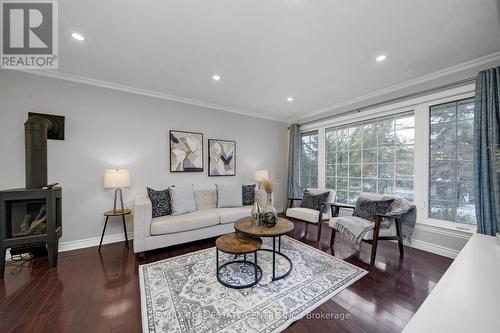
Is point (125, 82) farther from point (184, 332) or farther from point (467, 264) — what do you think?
point (467, 264)

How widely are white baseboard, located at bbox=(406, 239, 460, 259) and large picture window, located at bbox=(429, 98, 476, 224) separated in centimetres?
42

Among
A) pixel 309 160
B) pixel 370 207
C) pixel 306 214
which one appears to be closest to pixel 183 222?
pixel 306 214

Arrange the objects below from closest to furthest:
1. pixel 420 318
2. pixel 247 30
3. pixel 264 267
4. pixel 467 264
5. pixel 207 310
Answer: pixel 420 318, pixel 467 264, pixel 207 310, pixel 247 30, pixel 264 267

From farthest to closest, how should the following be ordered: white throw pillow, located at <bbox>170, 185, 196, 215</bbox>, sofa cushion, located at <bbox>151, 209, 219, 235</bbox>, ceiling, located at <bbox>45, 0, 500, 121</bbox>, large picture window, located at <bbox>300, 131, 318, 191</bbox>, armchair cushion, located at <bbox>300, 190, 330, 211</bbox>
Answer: large picture window, located at <bbox>300, 131, 318, 191</bbox> < armchair cushion, located at <bbox>300, 190, 330, 211</bbox> < white throw pillow, located at <bbox>170, 185, 196, 215</bbox> < sofa cushion, located at <bbox>151, 209, 219, 235</bbox> < ceiling, located at <bbox>45, 0, 500, 121</bbox>

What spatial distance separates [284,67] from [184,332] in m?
2.95

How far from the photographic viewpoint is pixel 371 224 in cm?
249

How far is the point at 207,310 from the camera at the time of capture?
1.56 metres

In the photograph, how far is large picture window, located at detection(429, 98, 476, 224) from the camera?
249 centimetres

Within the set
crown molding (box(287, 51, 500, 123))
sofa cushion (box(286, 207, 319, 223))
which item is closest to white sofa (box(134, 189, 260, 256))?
sofa cushion (box(286, 207, 319, 223))

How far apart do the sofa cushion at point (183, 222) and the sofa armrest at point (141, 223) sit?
84 mm

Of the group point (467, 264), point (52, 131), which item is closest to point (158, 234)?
point (52, 131)

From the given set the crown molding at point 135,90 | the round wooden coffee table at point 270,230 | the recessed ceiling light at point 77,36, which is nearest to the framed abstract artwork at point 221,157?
the crown molding at point 135,90

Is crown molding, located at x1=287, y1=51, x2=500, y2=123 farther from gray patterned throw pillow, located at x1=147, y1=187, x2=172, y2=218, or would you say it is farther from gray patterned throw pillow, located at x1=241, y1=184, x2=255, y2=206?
gray patterned throw pillow, located at x1=147, y1=187, x2=172, y2=218

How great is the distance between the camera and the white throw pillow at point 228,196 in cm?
360
